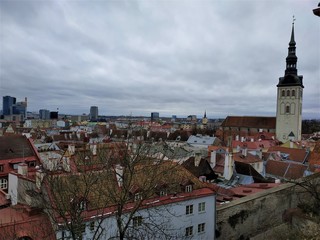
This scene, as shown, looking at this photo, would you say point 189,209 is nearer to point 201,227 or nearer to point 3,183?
point 201,227

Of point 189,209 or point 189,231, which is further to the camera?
point 189,209

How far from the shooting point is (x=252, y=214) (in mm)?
18781

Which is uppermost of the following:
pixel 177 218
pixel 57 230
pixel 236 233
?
pixel 57 230

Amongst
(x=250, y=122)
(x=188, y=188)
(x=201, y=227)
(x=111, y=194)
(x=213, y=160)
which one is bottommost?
(x=201, y=227)

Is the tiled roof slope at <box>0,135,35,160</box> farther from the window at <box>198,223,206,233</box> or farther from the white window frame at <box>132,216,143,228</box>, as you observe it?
the window at <box>198,223,206,233</box>

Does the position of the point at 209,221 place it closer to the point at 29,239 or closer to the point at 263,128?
the point at 29,239

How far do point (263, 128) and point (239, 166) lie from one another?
54.5 m

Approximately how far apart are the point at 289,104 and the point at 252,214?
201 ft

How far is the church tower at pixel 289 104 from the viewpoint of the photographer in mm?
70250

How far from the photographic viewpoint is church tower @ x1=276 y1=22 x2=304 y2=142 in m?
70.2

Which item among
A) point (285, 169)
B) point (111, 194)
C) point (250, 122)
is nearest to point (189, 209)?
point (111, 194)

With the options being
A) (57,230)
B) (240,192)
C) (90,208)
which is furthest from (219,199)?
(57,230)

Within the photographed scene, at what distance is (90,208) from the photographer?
14508 millimetres

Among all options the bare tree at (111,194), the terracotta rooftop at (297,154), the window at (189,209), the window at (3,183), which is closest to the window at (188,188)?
the bare tree at (111,194)
